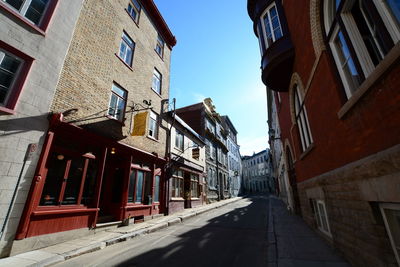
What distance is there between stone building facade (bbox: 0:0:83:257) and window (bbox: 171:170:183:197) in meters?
9.90

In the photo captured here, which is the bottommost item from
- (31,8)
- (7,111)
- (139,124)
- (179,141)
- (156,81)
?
(7,111)

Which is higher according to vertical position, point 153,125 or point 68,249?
point 153,125

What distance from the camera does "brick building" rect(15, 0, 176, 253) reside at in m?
6.47

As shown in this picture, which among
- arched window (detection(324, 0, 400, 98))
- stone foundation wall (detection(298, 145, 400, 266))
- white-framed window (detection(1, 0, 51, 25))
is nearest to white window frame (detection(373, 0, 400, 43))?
arched window (detection(324, 0, 400, 98))

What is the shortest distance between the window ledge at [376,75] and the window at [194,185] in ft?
51.8

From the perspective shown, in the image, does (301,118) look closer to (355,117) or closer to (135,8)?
(355,117)

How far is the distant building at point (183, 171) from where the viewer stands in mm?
14422

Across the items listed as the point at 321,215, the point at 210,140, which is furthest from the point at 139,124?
the point at 210,140

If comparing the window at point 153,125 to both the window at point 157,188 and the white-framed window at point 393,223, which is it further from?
the white-framed window at point 393,223

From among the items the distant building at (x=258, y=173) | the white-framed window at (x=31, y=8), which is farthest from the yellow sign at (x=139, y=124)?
the distant building at (x=258, y=173)

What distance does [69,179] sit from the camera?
7.18 meters

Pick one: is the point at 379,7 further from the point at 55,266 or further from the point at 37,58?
the point at 37,58

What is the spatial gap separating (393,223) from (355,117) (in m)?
1.76

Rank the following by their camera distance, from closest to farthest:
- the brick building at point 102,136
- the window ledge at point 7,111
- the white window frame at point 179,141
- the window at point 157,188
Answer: the window ledge at point 7,111, the brick building at point 102,136, the window at point 157,188, the white window frame at point 179,141
